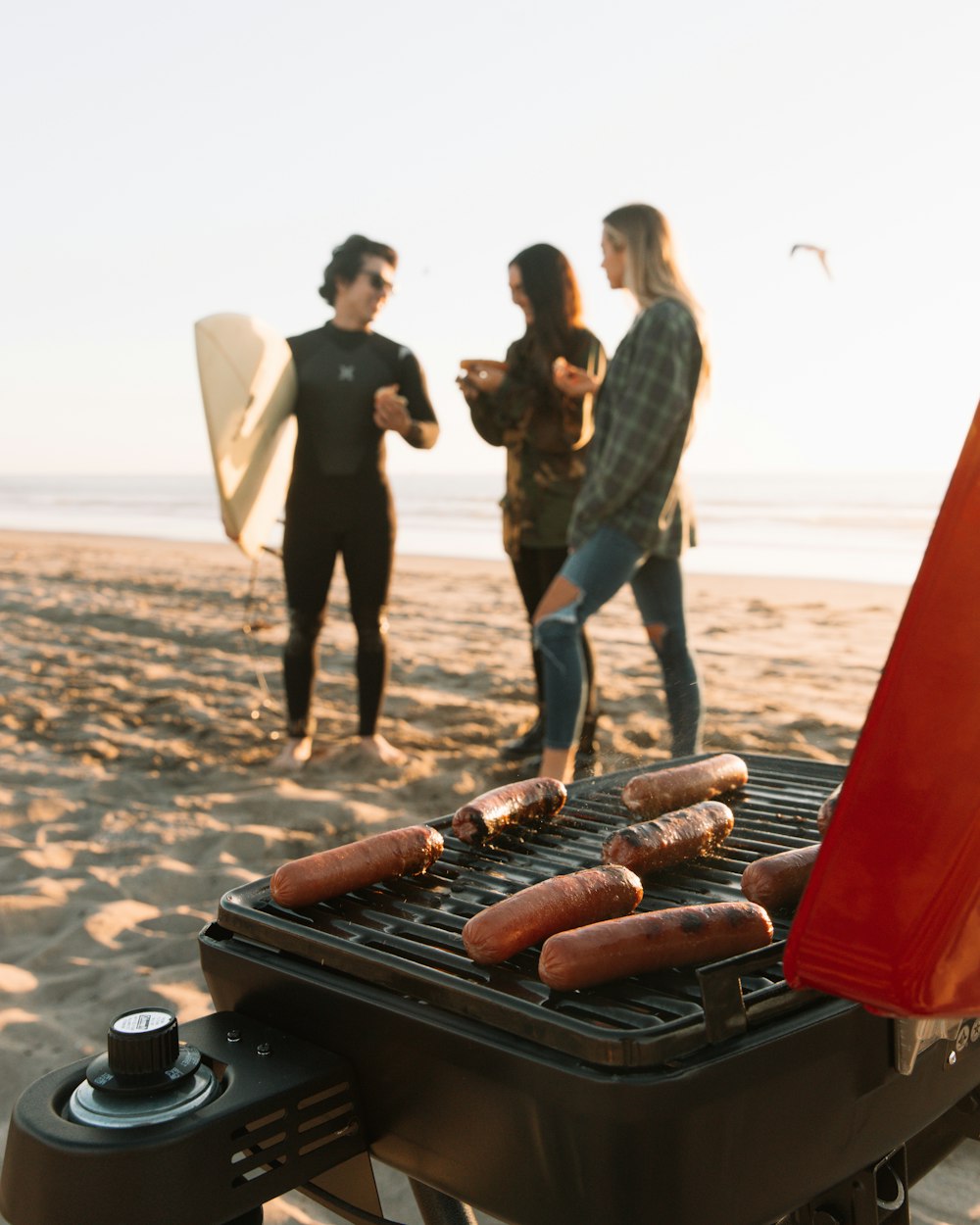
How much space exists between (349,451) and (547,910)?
3.99 m

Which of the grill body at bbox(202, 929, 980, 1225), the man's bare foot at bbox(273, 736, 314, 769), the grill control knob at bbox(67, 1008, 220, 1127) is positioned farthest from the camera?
the man's bare foot at bbox(273, 736, 314, 769)

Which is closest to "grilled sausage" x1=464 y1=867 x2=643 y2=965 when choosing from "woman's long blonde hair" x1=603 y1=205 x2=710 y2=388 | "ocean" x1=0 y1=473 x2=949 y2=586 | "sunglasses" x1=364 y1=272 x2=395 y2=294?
"woman's long blonde hair" x1=603 y1=205 x2=710 y2=388

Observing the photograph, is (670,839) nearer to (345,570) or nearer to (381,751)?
(345,570)

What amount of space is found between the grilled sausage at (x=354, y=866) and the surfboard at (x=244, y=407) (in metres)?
3.38

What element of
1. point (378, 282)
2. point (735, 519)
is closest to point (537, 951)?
point (378, 282)

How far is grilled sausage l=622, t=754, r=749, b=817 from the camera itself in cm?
243

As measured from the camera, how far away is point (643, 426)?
4.24 m

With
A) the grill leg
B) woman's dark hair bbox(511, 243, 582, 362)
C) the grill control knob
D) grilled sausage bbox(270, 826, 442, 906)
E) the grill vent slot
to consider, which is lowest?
the grill leg

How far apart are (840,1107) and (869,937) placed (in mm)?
390

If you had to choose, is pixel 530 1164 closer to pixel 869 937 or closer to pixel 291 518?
pixel 869 937

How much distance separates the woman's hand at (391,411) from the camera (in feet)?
17.8

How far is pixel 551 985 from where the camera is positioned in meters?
1.62

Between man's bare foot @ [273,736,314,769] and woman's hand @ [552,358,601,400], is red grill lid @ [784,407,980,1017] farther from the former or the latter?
man's bare foot @ [273,736,314,769]

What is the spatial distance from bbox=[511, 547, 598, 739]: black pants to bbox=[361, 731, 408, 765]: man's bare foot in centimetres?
74
